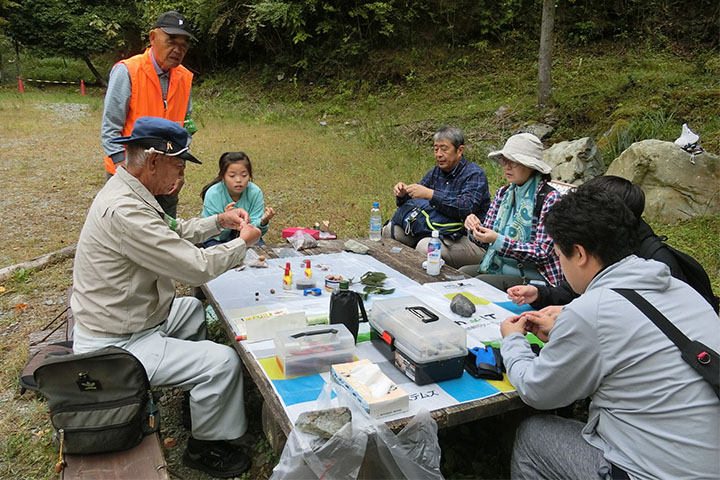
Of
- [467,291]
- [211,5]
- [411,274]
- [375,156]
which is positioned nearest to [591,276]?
[467,291]

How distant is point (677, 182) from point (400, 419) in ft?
19.2

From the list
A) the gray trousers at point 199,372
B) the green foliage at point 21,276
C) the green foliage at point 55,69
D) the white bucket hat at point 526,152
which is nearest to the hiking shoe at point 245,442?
the gray trousers at point 199,372

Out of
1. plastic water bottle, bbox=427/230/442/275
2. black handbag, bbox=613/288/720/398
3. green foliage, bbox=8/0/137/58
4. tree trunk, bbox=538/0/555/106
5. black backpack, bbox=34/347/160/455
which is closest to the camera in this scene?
black handbag, bbox=613/288/720/398

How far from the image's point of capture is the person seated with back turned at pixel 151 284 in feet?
7.90

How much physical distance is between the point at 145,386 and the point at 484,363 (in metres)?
1.49

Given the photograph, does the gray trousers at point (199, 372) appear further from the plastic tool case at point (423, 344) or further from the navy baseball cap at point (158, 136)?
the navy baseball cap at point (158, 136)

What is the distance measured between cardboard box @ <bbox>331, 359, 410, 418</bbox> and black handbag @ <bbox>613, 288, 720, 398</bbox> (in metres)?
0.87

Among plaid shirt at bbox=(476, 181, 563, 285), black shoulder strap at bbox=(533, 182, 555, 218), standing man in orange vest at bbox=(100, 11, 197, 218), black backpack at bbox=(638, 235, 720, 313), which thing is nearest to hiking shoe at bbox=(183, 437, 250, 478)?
standing man in orange vest at bbox=(100, 11, 197, 218)

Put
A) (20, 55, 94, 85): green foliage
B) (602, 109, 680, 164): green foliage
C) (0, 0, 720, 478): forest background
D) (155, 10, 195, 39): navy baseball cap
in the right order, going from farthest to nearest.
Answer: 1. (20, 55, 94, 85): green foliage
2. (602, 109, 680, 164): green foliage
3. (0, 0, 720, 478): forest background
4. (155, 10, 195, 39): navy baseball cap

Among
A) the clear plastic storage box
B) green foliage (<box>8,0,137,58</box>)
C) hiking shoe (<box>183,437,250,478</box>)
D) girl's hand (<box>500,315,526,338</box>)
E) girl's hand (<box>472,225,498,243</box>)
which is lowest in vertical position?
hiking shoe (<box>183,437,250,478</box>)

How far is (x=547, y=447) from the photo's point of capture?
2047mm

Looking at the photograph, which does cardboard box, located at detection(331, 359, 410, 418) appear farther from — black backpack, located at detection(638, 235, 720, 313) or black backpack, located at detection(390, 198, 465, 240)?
black backpack, located at detection(390, 198, 465, 240)

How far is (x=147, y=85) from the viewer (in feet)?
13.1

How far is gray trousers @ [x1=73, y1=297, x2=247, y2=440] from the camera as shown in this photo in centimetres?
245
